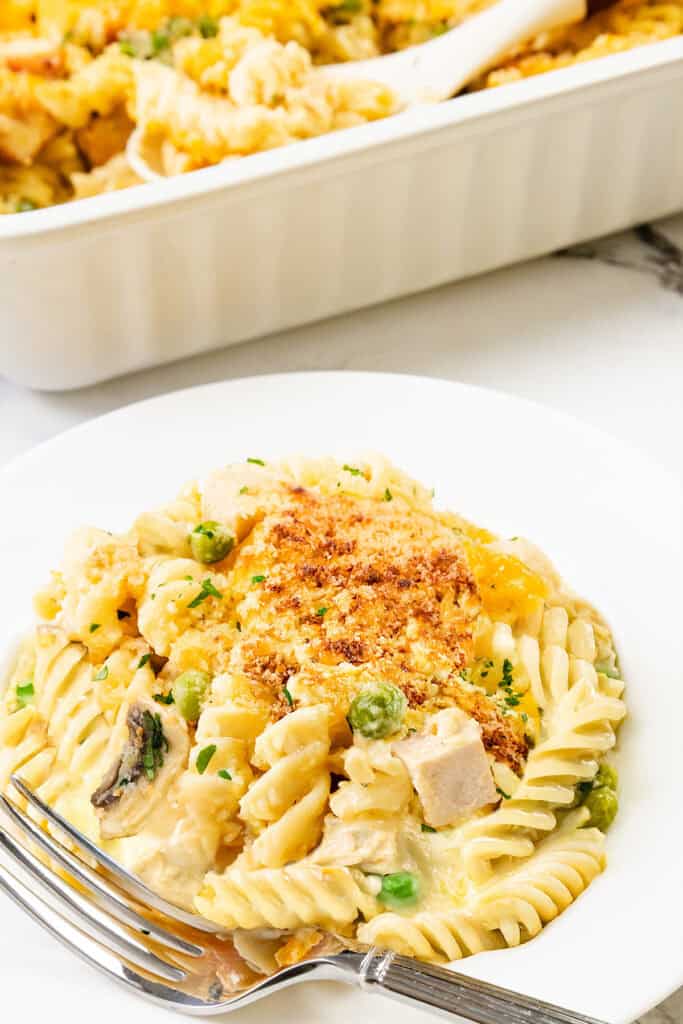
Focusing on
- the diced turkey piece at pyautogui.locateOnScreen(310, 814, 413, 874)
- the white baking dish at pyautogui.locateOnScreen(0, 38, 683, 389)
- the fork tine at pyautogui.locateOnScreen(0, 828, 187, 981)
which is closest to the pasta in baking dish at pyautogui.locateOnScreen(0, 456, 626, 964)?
the diced turkey piece at pyautogui.locateOnScreen(310, 814, 413, 874)

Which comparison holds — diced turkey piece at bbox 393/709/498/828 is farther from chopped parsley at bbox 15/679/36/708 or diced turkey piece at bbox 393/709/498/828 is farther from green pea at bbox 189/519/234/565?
chopped parsley at bbox 15/679/36/708

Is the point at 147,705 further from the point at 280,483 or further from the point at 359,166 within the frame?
the point at 359,166

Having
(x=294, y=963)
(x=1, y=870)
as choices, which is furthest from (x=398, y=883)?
(x=1, y=870)

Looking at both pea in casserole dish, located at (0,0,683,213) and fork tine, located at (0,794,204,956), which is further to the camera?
pea in casserole dish, located at (0,0,683,213)

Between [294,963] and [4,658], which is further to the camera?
[4,658]

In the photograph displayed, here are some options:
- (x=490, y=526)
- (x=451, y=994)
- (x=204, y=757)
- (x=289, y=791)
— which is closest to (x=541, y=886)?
(x=451, y=994)

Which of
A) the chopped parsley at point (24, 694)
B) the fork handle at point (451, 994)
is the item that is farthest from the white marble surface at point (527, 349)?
the fork handle at point (451, 994)

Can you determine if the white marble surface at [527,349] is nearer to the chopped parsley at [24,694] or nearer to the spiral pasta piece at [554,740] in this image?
the spiral pasta piece at [554,740]
